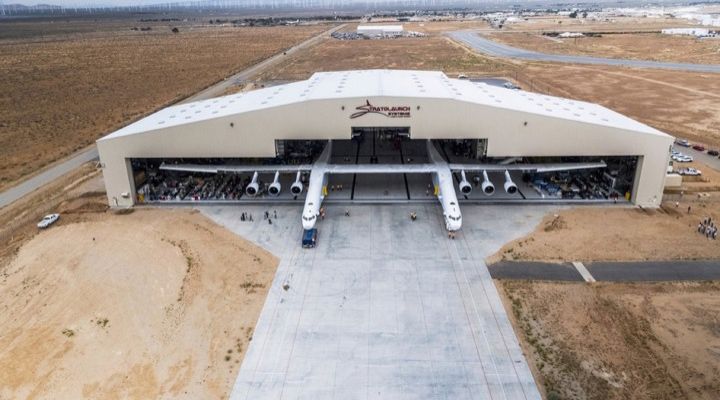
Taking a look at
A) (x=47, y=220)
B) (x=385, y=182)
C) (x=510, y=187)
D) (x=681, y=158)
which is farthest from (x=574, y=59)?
(x=47, y=220)

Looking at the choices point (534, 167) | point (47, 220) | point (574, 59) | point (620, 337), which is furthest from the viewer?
point (574, 59)

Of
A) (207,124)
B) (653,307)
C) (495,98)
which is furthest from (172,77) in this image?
(653,307)

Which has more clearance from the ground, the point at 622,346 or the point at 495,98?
the point at 495,98

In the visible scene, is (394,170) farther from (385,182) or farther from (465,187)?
(465,187)

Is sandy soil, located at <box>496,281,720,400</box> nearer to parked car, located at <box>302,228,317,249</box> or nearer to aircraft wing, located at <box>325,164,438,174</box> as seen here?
parked car, located at <box>302,228,317,249</box>

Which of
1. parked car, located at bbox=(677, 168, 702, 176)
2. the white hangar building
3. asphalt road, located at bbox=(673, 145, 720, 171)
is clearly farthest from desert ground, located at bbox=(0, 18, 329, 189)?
asphalt road, located at bbox=(673, 145, 720, 171)

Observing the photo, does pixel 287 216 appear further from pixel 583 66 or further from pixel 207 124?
pixel 583 66
